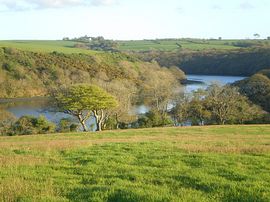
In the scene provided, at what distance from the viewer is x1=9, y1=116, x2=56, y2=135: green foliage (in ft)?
169

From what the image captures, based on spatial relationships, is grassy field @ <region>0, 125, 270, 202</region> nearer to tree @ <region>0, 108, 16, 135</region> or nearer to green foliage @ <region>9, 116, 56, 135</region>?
green foliage @ <region>9, 116, 56, 135</region>

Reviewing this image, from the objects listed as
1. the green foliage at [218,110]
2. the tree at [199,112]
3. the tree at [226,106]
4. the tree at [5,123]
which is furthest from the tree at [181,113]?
the tree at [5,123]

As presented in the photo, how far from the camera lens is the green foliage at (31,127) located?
169ft

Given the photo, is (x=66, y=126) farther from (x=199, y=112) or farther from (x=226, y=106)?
(x=226, y=106)

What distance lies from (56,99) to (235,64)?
516 ft

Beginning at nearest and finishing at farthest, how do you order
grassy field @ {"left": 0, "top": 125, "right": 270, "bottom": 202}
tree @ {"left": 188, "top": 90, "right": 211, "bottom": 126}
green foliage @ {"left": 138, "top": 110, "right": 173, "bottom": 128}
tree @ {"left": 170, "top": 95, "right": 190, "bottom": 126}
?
grassy field @ {"left": 0, "top": 125, "right": 270, "bottom": 202}, green foliage @ {"left": 138, "top": 110, "right": 173, "bottom": 128}, tree @ {"left": 188, "top": 90, "right": 211, "bottom": 126}, tree @ {"left": 170, "top": 95, "right": 190, "bottom": 126}

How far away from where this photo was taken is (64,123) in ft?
183

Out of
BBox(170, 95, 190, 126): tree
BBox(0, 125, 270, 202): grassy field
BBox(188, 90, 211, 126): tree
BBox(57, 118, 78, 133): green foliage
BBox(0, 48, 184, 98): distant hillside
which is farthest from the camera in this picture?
BBox(0, 48, 184, 98): distant hillside

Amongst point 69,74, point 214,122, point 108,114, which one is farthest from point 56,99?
point 69,74

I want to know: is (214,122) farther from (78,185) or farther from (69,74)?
(69,74)

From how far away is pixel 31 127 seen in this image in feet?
170

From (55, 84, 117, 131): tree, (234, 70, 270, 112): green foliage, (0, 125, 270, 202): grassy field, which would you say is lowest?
(234, 70, 270, 112): green foliage

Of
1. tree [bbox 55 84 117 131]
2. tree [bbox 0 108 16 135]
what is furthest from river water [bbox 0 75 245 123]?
tree [bbox 55 84 117 131]

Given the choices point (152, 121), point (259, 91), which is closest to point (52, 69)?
point (259, 91)
